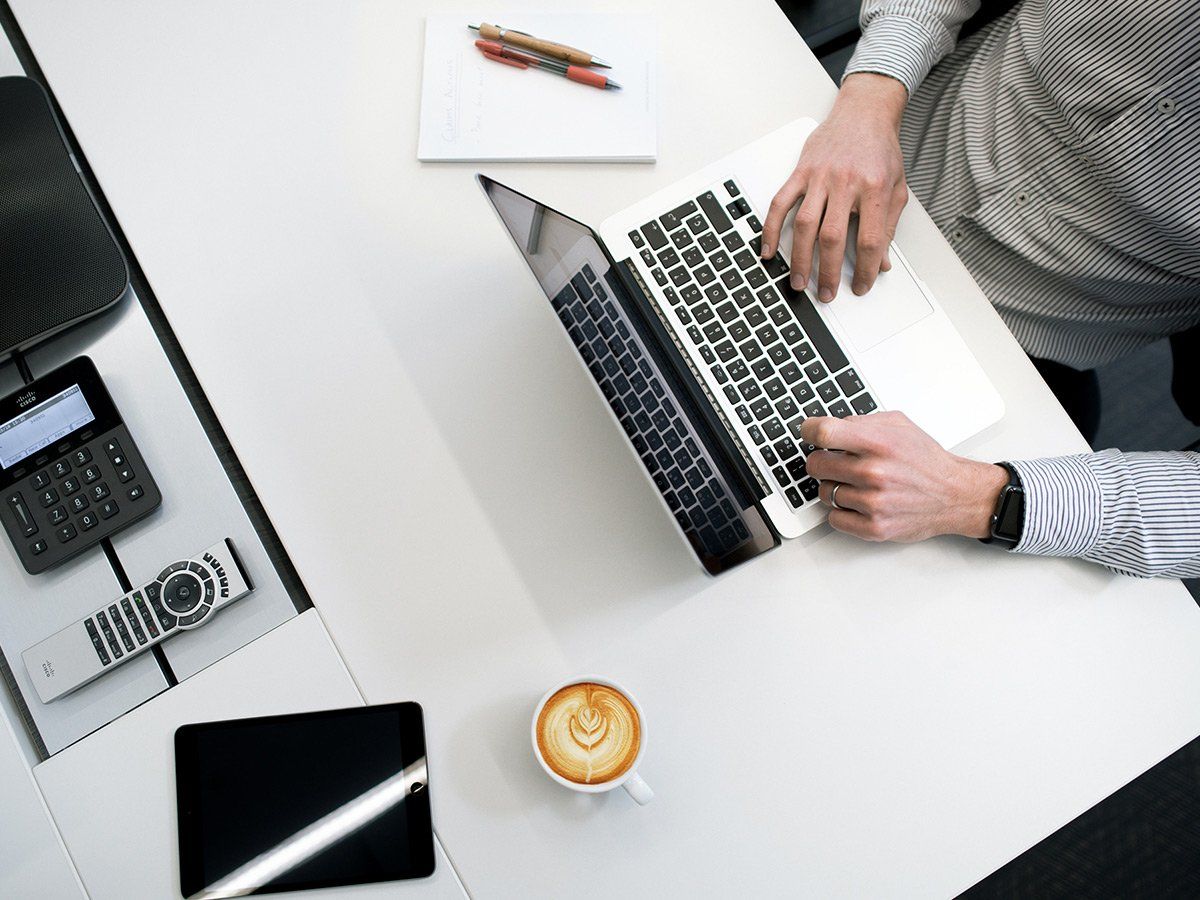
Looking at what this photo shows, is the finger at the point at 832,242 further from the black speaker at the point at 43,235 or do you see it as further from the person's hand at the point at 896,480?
the black speaker at the point at 43,235

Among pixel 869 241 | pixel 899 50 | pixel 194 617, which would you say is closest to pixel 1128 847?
pixel 869 241

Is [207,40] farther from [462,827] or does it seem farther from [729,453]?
[462,827]

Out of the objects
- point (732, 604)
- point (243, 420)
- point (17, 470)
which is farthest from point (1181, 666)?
point (17, 470)

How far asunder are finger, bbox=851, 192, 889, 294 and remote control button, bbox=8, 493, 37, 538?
0.81 metres

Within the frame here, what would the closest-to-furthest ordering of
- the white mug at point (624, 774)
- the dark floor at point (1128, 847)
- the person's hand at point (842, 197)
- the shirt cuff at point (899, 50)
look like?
1. the white mug at point (624, 774)
2. the person's hand at point (842, 197)
3. the shirt cuff at point (899, 50)
4. the dark floor at point (1128, 847)

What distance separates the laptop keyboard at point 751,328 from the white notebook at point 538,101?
0.39 feet

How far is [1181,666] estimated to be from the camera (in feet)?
2.58

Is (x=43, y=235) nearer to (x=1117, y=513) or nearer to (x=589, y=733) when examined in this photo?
(x=589, y=733)

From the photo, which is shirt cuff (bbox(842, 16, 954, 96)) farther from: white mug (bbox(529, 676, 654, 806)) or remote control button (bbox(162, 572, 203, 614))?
remote control button (bbox(162, 572, 203, 614))

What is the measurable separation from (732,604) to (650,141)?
1.56ft

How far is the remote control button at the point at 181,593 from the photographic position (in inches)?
31.2

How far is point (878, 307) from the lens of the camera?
816 mm

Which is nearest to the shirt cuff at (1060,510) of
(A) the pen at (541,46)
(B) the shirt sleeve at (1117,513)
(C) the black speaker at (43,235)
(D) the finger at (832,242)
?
(B) the shirt sleeve at (1117,513)

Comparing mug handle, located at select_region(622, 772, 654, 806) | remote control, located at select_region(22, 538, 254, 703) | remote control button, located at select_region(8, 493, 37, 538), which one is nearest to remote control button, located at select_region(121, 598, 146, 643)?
remote control, located at select_region(22, 538, 254, 703)
